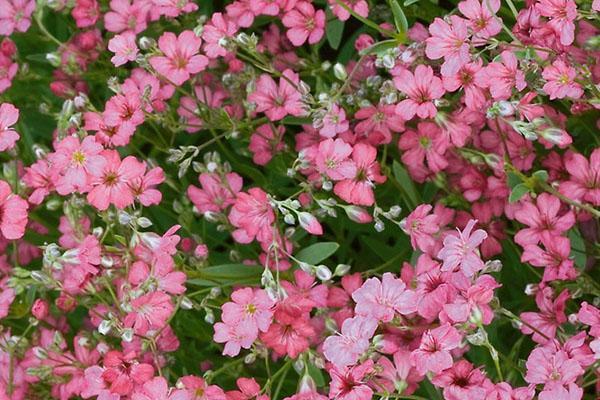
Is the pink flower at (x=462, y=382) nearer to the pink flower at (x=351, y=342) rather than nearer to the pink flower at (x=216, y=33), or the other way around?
the pink flower at (x=351, y=342)

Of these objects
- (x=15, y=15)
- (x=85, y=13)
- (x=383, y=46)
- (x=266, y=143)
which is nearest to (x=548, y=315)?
(x=383, y=46)

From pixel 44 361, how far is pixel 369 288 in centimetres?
70

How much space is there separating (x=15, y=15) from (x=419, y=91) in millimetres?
980

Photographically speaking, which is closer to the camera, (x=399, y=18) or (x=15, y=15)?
(x=399, y=18)

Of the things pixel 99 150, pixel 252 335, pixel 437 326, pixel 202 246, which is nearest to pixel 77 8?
pixel 99 150

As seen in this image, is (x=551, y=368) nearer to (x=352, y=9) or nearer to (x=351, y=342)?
(x=351, y=342)

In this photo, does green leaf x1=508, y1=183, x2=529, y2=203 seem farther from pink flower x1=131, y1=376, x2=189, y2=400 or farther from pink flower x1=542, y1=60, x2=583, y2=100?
pink flower x1=131, y1=376, x2=189, y2=400

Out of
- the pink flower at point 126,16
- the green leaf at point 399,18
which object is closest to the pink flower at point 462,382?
the green leaf at point 399,18

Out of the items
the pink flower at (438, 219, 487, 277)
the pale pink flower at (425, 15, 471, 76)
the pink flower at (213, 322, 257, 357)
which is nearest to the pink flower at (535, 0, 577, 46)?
the pale pink flower at (425, 15, 471, 76)

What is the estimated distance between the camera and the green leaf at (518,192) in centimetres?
158

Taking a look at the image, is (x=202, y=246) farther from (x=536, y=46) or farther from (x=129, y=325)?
(x=536, y=46)

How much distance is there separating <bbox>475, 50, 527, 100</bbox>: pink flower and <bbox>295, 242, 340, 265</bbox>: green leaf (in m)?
0.38

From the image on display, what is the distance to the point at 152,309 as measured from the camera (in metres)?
1.58

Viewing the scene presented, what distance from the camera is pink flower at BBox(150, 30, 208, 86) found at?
185 cm
